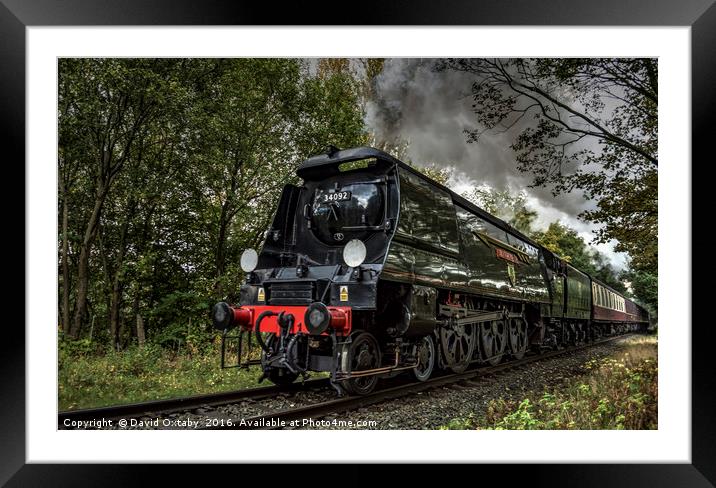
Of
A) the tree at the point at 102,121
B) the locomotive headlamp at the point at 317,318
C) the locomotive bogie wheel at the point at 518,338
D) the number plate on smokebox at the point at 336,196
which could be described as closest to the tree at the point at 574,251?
the locomotive bogie wheel at the point at 518,338

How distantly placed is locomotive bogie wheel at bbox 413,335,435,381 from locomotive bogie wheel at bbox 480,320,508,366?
182 centimetres

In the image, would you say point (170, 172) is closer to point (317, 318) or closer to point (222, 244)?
point (222, 244)

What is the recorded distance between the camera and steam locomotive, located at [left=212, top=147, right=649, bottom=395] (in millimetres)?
4594

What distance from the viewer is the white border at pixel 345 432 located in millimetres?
3543

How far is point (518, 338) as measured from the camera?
907 centimetres

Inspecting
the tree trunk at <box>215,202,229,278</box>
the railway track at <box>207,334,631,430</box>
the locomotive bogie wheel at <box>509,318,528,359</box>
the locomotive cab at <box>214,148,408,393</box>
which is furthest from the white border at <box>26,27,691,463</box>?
the locomotive bogie wheel at <box>509,318,528,359</box>

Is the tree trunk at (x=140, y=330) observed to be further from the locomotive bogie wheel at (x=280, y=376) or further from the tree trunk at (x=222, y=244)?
the locomotive bogie wheel at (x=280, y=376)

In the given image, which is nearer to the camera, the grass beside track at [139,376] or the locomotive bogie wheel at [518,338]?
the grass beside track at [139,376]

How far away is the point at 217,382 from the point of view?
5707mm

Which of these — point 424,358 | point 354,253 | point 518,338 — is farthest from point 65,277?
point 518,338

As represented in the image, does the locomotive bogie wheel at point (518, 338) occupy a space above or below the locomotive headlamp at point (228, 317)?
below

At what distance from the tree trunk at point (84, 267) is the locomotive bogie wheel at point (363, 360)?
3460 millimetres
